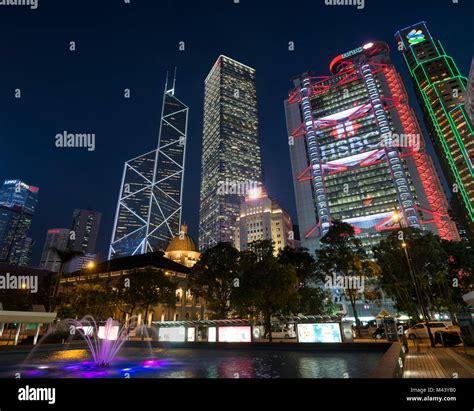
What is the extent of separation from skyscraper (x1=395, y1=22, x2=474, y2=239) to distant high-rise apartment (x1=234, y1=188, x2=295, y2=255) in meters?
75.4

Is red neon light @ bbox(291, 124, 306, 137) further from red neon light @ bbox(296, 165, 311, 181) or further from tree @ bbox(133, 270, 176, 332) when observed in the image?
tree @ bbox(133, 270, 176, 332)

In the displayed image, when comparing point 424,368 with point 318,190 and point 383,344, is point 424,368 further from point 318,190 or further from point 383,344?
point 318,190

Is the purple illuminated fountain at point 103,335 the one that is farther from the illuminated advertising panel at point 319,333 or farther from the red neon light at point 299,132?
the red neon light at point 299,132

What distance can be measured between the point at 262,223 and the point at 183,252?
65.4m

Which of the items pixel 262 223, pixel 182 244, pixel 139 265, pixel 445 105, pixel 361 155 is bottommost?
pixel 139 265

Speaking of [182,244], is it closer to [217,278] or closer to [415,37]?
[217,278]

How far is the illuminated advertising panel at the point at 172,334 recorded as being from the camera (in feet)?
106

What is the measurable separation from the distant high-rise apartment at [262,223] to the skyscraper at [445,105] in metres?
75.4

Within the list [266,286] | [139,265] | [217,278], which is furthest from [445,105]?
[266,286]

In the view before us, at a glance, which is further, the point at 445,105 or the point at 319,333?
the point at 445,105

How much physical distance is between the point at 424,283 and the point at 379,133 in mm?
106534

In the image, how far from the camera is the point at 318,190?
5044 inches

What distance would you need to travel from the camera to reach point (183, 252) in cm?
10519
